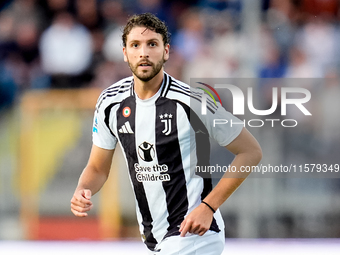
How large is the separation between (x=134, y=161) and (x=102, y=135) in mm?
303

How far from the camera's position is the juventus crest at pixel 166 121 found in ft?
11.3

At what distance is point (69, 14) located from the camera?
24.1 feet

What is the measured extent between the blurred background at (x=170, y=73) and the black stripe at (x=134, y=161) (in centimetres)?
268

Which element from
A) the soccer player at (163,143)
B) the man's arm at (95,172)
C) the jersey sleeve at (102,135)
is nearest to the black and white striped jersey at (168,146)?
the soccer player at (163,143)

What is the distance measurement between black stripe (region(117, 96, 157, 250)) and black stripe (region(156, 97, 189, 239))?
15 cm

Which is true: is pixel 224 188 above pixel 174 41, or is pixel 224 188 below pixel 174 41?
below

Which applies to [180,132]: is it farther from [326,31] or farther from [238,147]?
[326,31]

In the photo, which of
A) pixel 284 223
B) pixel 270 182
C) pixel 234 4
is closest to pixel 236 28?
pixel 234 4

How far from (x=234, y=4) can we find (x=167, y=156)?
152 inches

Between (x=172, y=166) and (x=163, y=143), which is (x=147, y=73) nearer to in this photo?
(x=163, y=143)

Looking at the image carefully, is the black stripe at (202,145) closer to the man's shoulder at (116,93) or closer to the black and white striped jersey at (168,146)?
the black and white striped jersey at (168,146)

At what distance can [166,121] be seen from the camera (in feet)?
11.3
